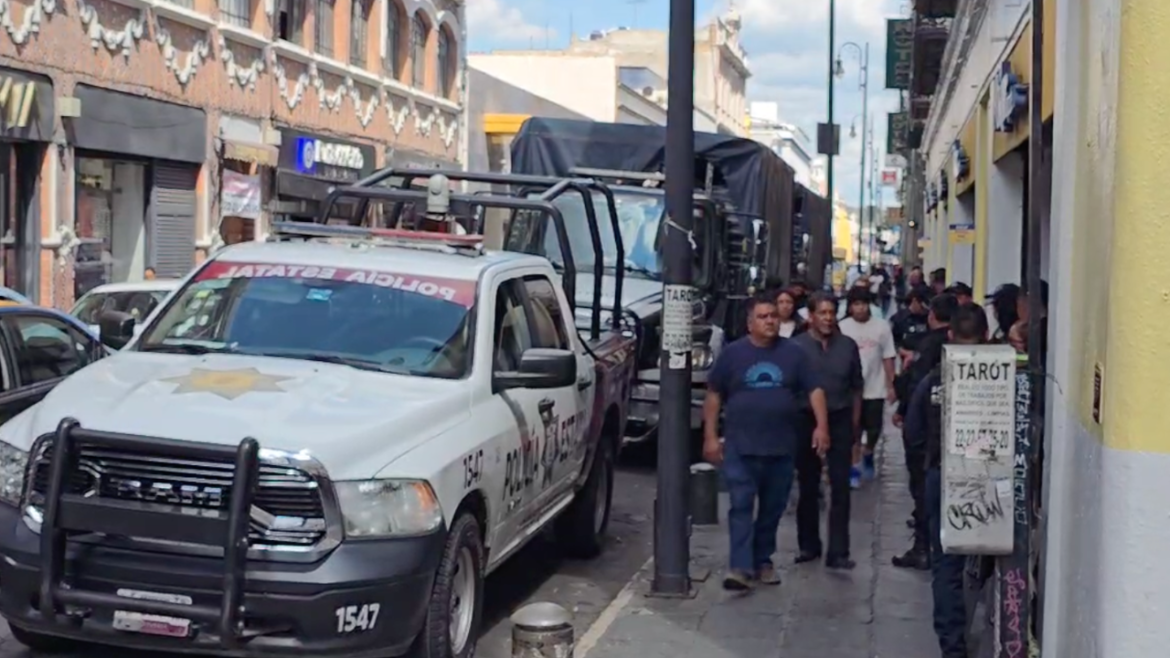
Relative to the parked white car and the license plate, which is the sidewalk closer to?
the license plate

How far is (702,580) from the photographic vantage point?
9.16 meters

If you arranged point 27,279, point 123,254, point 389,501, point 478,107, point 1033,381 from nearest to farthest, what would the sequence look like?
point 1033,381, point 389,501, point 27,279, point 123,254, point 478,107

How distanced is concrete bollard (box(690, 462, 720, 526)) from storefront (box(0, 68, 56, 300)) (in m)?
11.6

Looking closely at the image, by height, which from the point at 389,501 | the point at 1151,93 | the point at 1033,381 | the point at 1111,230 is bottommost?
the point at 389,501

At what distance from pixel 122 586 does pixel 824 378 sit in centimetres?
511

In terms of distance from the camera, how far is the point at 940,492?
682 centimetres

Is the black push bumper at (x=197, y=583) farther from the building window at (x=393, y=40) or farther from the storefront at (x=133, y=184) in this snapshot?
the building window at (x=393, y=40)

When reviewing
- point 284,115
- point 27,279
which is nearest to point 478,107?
point 284,115

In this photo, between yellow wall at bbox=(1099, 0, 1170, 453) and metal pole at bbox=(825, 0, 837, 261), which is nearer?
yellow wall at bbox=(1099, 0, 1170, 453)

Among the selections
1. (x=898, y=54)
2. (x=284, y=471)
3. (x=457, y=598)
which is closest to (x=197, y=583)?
(x=284, y=471)

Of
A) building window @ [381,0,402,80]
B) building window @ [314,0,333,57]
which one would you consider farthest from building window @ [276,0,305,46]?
building window @ [381,0,402,80]

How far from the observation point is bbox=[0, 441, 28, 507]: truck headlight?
6211 mm

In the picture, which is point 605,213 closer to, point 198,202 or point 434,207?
point 434,207

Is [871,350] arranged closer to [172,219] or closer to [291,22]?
[172,219]
